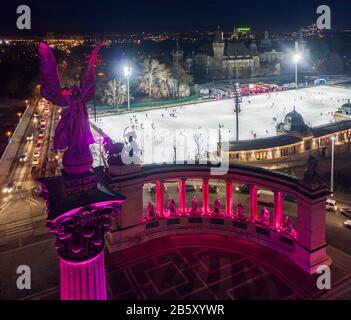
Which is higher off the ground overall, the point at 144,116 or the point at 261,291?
the point at 144,116

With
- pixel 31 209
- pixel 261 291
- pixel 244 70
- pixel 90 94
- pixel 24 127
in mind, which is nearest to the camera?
pixel 90 94

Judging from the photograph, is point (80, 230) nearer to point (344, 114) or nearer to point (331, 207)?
point (331, 207)

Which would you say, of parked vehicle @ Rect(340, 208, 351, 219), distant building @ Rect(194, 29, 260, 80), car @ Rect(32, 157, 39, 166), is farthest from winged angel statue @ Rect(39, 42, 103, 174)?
distant building @ Rect(194, 29, 260, 80)

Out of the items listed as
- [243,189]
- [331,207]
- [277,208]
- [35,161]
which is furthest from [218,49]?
[277,208]

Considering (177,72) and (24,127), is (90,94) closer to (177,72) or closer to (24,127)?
(24,127)

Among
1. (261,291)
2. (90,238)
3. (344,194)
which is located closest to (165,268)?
(261,291)

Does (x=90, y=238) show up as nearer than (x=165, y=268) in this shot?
Yes

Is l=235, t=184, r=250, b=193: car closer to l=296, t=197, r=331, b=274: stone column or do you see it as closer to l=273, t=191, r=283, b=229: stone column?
l=273, t=191, r=283, b=229: stone column
